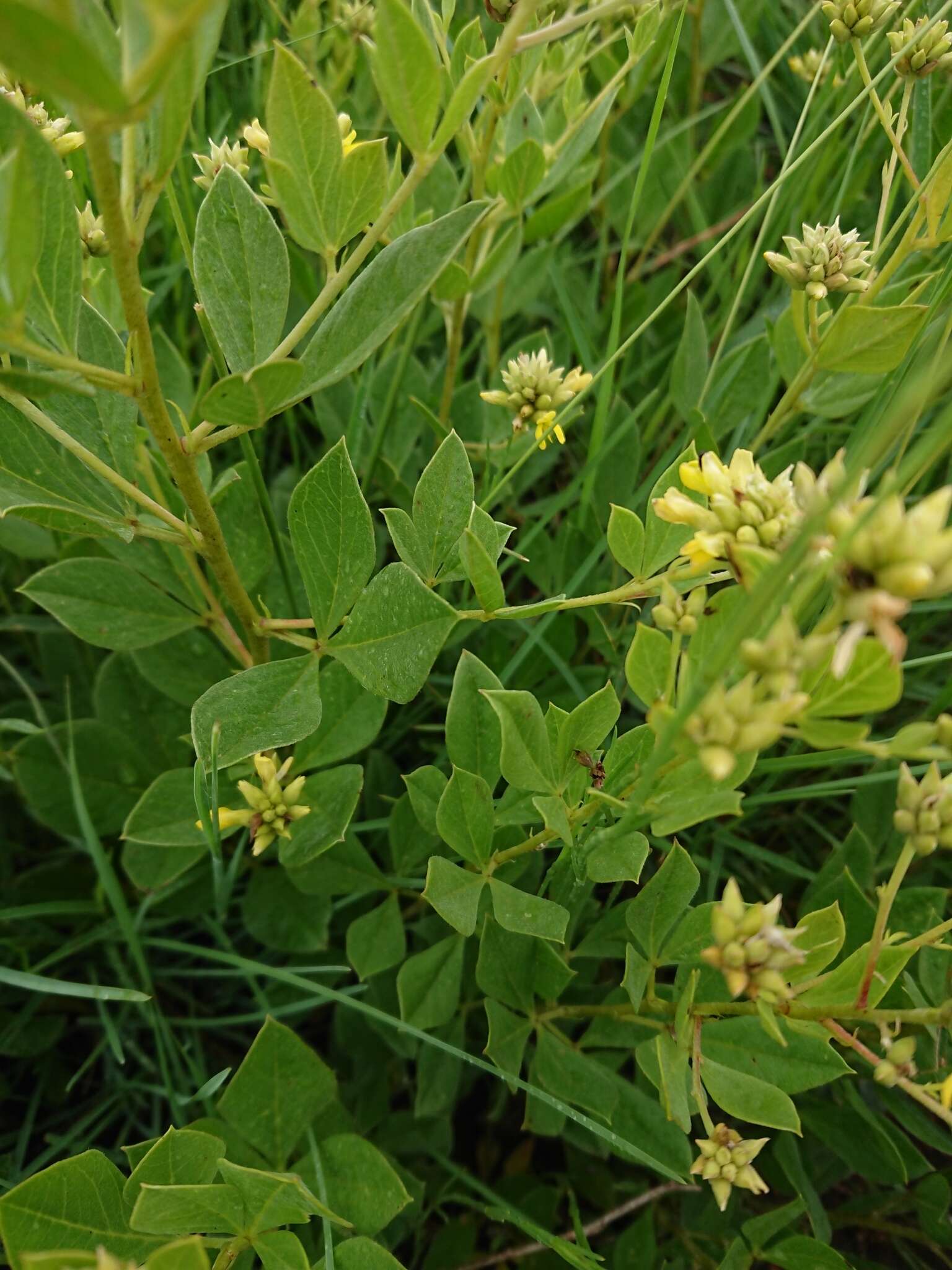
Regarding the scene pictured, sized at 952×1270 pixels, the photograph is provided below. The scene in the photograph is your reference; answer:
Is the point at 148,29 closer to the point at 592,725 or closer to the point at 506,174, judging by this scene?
the point at 592,725

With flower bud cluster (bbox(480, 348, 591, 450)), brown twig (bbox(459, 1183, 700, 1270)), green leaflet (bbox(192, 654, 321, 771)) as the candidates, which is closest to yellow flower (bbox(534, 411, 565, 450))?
flower bud cluster (bbox(480, 348, 591, 450))

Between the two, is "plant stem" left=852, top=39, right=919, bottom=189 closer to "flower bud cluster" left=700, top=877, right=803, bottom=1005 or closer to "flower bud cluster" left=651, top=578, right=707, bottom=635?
"flower bud cluster" left=651, top=578, right=707, bottom=635

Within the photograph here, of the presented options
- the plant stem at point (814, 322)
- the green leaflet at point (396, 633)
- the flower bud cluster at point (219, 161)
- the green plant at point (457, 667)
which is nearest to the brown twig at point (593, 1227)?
the green plant at point (457, 667)

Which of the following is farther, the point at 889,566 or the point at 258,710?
the point at 258,710

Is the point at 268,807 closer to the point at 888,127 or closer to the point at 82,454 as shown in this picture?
the point at 82,454

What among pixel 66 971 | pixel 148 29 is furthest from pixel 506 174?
pixel 66 971

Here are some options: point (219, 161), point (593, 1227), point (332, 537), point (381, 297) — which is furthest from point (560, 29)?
point (593, 1227)

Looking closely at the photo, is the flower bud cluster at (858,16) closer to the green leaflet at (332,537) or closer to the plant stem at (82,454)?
the green leaflet at (332,537)
